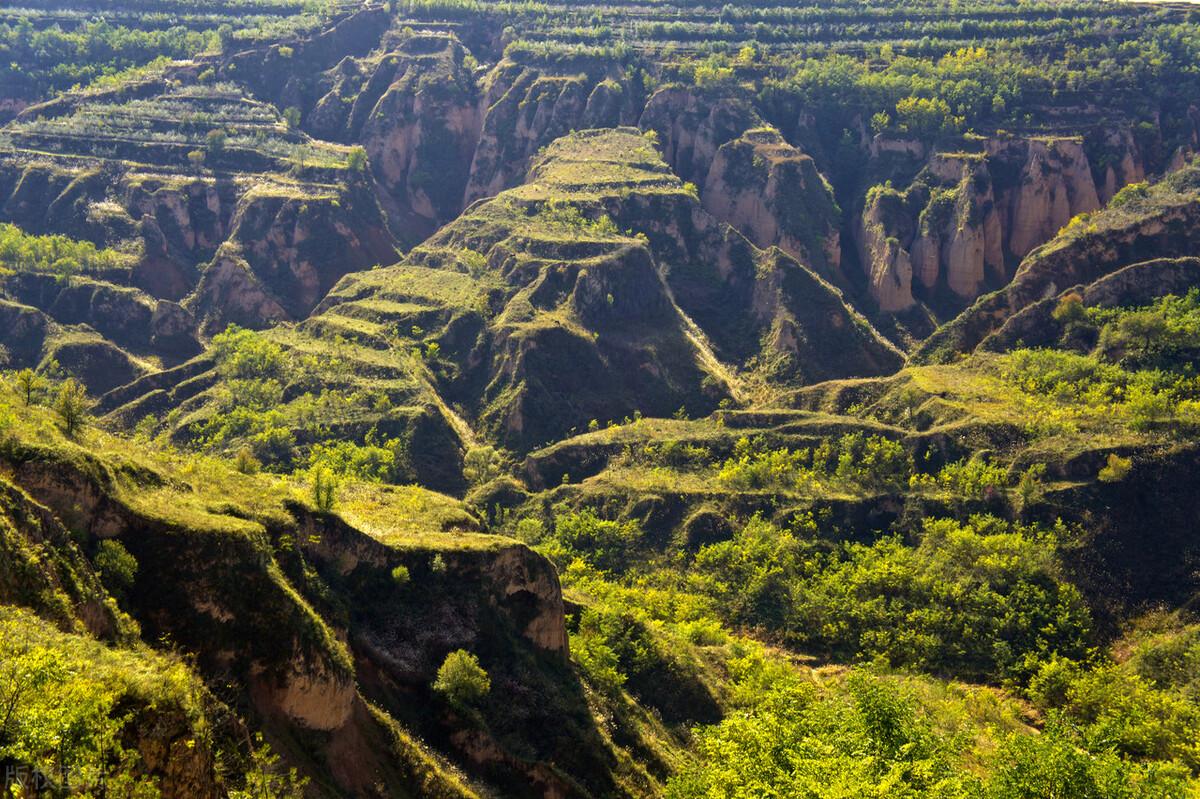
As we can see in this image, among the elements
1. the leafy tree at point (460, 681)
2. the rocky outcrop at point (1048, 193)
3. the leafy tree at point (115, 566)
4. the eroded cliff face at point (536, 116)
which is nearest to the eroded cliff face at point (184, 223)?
the eroded cliff face at point (536, 116)

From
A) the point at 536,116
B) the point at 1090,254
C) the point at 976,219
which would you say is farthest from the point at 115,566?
the point at 536,116

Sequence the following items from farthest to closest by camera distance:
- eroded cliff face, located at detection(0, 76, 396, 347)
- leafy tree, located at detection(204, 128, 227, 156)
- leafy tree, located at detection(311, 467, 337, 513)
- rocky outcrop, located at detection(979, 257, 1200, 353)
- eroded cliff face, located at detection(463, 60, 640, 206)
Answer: eroded cliff face, located at detection(463, 60, 640, 206)
leafy tree, located at detection(204, 128, 227, 156)
eroded cliff face, located at detection(0, 76, 396, 347)
rocky outcrop, located at detection(979, 257, 1200, 353)
leafy tree, located at detection(311, 467, 337, 513)

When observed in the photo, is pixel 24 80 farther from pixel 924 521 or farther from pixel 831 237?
pixel 924 521

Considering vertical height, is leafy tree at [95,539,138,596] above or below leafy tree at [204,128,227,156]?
below

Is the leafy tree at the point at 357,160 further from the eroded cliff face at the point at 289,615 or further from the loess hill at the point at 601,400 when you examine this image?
the eroded cliff face at the point at 289,615

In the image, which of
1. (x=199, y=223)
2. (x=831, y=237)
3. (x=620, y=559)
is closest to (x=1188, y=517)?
(x=620, y=559)

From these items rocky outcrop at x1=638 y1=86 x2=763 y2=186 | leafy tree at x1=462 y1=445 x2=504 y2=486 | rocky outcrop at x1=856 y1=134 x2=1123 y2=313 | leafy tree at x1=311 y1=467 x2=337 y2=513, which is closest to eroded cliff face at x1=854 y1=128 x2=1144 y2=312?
rocky outcrop at x1=856 y1=134 x2=1123 y2=313

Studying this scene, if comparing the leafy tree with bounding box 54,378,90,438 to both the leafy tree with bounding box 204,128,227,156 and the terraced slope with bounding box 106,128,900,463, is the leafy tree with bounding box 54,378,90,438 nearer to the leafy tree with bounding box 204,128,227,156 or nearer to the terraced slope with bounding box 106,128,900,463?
the terraced slope with bounding box 106,128,900,463
